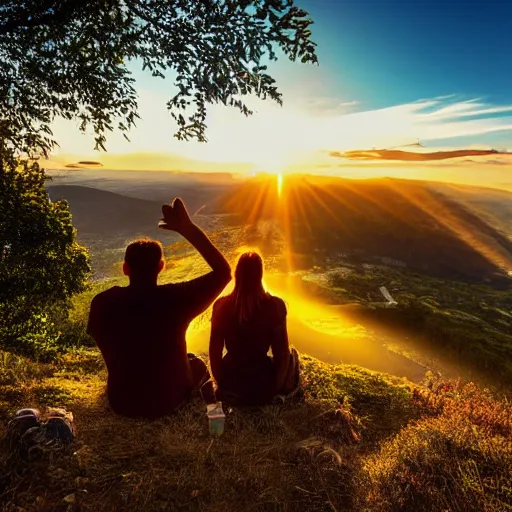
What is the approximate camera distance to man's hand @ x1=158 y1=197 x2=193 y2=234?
13.9 ft

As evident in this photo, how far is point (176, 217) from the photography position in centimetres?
430

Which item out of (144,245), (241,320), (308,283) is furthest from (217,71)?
(308,283)

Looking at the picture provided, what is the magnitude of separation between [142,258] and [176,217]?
640 mm

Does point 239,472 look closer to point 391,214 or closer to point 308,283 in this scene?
point 308,283

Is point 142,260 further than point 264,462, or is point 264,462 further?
point 142,260

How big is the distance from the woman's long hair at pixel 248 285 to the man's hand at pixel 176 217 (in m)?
1.17

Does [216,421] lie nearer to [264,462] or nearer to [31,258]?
[264,462]

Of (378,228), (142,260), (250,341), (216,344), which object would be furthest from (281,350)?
(378,228)

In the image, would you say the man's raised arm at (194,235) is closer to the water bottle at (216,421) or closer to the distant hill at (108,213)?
the water bottle at (216,421)

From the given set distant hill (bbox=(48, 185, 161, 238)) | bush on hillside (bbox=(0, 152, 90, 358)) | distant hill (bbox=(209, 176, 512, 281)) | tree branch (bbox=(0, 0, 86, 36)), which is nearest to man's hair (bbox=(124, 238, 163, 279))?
bush on hillside (bbox=(0, 152, 90, 358))

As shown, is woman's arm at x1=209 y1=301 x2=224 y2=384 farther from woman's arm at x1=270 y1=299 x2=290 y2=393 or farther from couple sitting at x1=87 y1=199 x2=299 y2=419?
woman's arm at x1=270 y1=299 x2=290 y2=393

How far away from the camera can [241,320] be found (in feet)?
17.4

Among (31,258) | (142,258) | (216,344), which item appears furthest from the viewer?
(31,258)

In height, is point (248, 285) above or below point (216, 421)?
above
